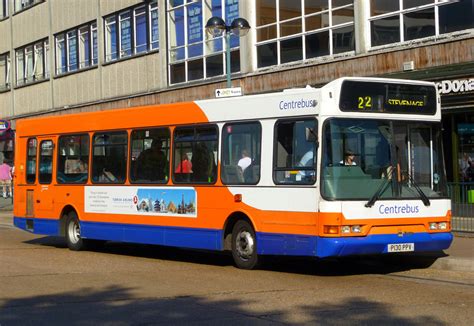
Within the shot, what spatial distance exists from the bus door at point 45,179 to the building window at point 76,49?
16.1m

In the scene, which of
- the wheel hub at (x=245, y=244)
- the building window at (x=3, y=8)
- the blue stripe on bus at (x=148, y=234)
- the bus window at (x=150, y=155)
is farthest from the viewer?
the building window at (x=3, y=8)

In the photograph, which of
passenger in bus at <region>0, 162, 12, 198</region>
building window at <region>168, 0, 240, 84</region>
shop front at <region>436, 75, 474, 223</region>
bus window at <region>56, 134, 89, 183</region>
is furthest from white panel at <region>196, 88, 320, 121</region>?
passenger in bus at <region>0, 162, 12, 198</region>

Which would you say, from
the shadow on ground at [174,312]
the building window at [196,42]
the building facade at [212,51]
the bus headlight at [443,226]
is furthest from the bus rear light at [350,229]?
the building window at [196,42]

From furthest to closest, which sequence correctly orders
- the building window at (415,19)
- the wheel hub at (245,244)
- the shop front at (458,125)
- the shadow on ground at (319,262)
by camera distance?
the building window at (415,19), the shop front at (458,125), the shadow on ground at (319,262), the wheel hub at (245,244)

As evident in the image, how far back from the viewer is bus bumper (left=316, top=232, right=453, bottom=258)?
37.5 feet

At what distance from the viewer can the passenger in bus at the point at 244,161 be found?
→ 12781mm

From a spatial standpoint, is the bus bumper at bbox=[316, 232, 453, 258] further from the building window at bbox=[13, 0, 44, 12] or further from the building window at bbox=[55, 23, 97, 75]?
the building window at bbox=[13, 0, 44, 12]

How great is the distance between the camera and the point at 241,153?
42.4 feet

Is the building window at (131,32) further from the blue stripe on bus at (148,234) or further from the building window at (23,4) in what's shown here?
the blue stripe on bus at (148,234)

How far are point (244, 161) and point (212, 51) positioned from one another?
14.3 metres

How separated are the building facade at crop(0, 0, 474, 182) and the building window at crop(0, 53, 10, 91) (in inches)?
1.9

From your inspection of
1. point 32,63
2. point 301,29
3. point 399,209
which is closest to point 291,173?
point 399,209

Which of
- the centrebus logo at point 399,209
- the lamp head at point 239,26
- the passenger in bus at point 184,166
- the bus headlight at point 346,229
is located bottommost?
the bus headlight at point 346,229

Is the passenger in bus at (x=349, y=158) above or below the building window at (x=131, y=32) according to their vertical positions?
below
